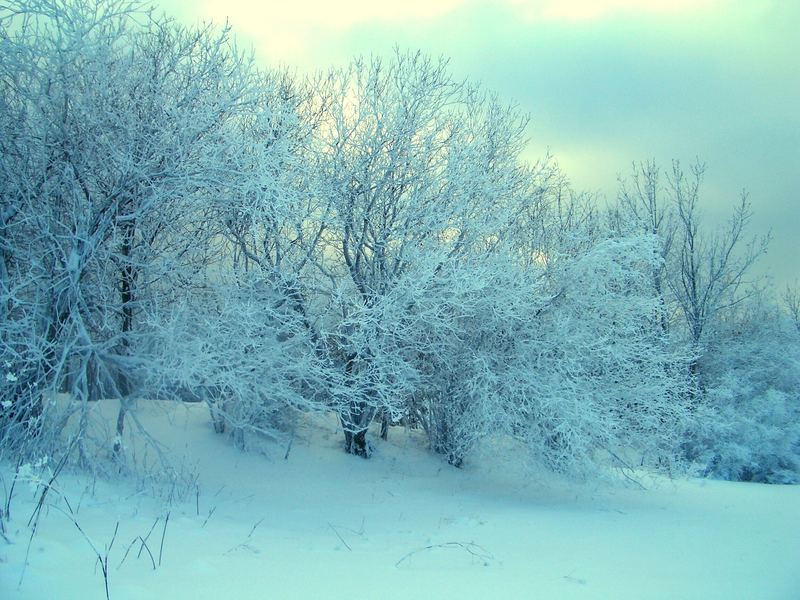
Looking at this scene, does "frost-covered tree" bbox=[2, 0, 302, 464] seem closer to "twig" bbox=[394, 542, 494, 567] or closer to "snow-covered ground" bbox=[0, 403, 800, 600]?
"snow-covered ground" bbox=[0, 403, 800, 600]

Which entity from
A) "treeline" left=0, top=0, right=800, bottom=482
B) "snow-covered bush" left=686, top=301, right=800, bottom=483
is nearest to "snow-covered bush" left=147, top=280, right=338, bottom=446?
"treeline" left=0, top=0, right=800, bottom=482

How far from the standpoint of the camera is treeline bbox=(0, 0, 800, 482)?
25.7 feet

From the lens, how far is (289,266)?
34.5 ft

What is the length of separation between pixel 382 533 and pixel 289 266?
467cm

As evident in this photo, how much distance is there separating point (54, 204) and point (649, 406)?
9.28 metres

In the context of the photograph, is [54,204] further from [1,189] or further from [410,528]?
[410,528]

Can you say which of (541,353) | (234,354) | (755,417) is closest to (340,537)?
(234,354)

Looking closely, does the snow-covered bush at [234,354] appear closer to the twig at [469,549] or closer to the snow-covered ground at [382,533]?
the snow-covered ground at [382,533]

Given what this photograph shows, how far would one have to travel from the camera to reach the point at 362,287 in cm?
1113

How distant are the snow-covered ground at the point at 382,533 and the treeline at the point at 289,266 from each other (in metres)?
0.80

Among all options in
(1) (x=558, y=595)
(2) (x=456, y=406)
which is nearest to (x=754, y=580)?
(1) (x=558, y=595)

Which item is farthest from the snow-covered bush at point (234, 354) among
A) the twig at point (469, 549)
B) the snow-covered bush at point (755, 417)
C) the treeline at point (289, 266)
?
the snow-covered bush at point (755, 417)

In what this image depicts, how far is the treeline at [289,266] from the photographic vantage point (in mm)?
7820

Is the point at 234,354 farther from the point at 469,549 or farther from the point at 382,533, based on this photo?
the point at 469,549
